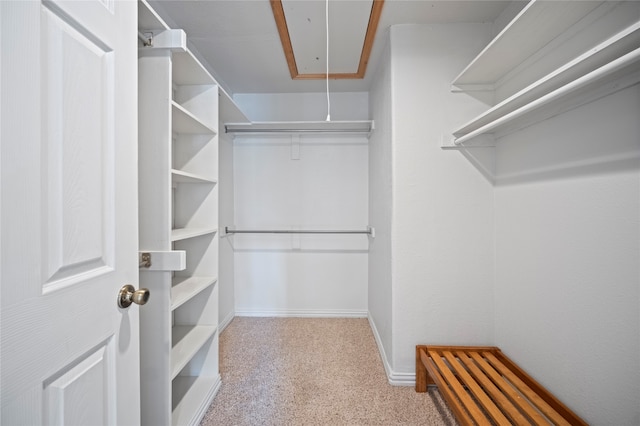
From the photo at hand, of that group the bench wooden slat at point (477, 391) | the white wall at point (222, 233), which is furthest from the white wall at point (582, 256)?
the white wall at point (222, 233)

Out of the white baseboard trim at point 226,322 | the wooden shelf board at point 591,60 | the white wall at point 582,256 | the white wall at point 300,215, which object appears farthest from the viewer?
the white wall at point 300,215

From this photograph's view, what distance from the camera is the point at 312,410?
1536 mm

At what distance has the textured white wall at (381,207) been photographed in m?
1.83

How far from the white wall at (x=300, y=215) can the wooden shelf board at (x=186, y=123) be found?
1.15 meters

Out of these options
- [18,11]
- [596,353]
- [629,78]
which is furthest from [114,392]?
[629,78]

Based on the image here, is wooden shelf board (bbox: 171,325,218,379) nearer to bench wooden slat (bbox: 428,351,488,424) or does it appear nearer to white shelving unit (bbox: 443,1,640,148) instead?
bench wooden slat (bbox: 428,351,488,424)

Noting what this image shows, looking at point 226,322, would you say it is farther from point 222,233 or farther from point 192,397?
point 192,397

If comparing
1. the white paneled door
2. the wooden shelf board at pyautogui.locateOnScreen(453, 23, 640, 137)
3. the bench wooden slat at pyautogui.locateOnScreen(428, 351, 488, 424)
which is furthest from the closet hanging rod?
the white paneled door

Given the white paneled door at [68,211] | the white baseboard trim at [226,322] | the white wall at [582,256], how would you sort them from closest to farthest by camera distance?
the white paneled door at [68,211], the white wall at [582,256], the white baseboard trim at [226,322]

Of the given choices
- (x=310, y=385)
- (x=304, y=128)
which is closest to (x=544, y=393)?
(x=310, y=385)

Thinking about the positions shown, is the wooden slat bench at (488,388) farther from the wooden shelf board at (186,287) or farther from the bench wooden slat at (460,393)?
the wooden shelf board at (186,287)

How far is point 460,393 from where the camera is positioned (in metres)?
1.27

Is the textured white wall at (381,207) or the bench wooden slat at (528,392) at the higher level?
the textured white wall at (381,207)

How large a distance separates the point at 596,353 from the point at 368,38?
2039 millimetres
